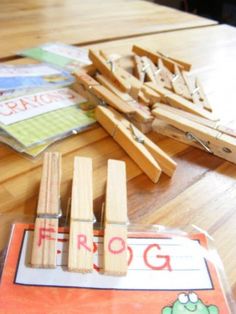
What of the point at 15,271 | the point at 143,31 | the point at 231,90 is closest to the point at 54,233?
the point at 15,271

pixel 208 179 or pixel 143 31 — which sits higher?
pixel 143 31

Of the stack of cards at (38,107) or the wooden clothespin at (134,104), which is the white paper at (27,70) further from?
the wooden clothespin at (134,104)

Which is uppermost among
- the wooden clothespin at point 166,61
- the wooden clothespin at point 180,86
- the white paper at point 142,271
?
the wooden clothespin at point 166,61

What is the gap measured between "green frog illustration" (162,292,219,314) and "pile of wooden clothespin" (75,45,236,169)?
20cm

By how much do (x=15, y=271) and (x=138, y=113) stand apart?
1.21ft

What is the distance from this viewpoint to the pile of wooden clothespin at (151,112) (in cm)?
59

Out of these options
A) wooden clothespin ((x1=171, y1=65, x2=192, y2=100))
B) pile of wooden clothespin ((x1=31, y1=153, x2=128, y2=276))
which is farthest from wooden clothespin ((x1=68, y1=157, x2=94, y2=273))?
wooden clothespin ((x1=171, y1=65, x2=192, y2=100))

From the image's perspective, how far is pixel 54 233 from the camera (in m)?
0.40

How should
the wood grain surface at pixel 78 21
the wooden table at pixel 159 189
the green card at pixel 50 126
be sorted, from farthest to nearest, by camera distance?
the wood grain surface at pixel 78 21, the green card at pixel 50 126, the wooden table at pixel 159 189

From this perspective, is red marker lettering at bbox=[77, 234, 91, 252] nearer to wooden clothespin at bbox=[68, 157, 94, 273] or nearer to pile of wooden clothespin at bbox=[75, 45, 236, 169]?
wooden clothespin at bbox=[68, 157, 94, 273]

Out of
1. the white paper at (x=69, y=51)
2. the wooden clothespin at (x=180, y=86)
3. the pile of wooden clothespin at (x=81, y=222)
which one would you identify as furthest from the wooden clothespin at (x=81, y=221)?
the white paper at (x=69, y=51)

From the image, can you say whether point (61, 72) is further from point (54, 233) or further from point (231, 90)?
point (54, 233)

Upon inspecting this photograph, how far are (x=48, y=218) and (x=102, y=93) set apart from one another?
1.12ft

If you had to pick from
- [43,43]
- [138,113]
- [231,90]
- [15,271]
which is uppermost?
[43,43]
